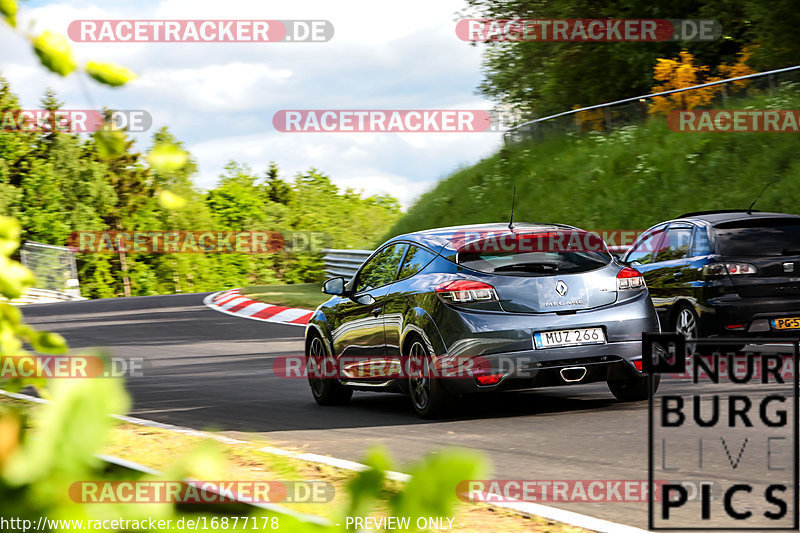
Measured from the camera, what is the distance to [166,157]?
1.43 m

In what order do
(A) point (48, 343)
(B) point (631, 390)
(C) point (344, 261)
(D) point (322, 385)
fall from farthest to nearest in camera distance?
1. (C) point (344, 261)
2. (D) point (322, 385)
3. (B) point (631, 390)
4. (A) point (48, 343)

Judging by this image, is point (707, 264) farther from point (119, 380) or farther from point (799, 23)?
point (799, 23)

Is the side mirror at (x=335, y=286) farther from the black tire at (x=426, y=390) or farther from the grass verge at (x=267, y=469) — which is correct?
the grass verge at (x=267, y=469)

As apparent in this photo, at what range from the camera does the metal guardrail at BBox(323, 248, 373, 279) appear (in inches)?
1176

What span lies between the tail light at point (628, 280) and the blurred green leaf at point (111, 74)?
8.23m

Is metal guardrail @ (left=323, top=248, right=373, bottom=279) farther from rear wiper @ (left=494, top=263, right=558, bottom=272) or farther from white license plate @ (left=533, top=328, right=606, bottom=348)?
white license plate @ (left=533, top=328, right=606, bottom=348)

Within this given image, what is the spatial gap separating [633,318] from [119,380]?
331 inches

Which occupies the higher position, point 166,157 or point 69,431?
point 166,157

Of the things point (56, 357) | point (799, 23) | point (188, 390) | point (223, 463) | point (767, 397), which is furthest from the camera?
point (799, 23)

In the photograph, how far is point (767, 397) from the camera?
24.2ft

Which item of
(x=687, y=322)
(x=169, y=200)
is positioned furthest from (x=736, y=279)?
(x=169, y=200)

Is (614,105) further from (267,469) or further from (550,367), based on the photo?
(267,469)

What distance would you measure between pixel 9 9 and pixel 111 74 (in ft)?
0.45

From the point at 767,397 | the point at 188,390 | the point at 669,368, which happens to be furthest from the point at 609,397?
the point at 669,368
